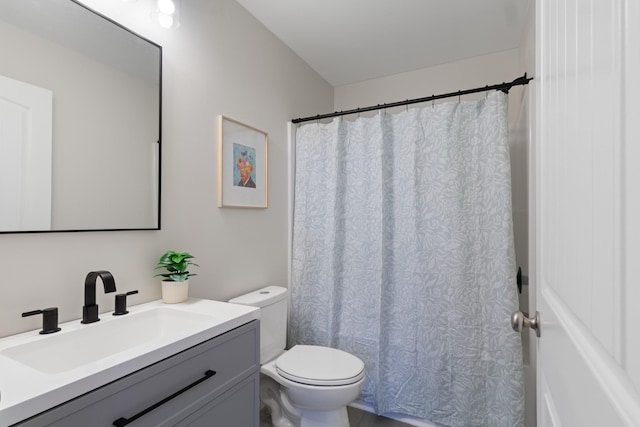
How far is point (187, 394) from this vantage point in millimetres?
972

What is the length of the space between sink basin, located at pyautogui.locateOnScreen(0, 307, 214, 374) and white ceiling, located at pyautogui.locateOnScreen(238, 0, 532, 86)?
181cm

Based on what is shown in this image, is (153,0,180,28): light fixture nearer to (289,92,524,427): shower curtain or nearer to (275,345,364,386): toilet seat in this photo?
(289,92,524,427): shower curtain

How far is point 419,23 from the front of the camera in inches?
81.9

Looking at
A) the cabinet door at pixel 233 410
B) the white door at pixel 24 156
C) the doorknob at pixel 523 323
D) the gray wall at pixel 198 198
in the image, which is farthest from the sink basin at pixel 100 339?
the doorknob at pixel 523 323

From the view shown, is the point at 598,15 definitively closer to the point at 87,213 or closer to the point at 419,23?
the point at 87,213

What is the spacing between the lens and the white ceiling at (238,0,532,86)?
1.91 meters

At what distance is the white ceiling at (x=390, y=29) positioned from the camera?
1.91 metres

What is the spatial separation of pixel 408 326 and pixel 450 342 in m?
0.24

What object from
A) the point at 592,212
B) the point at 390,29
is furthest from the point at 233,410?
the point at 390,29

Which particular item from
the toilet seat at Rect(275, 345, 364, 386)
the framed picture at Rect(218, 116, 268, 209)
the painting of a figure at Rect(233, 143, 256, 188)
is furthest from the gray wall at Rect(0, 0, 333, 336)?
the toilet seat at Rect(275, 345, 364, 386)

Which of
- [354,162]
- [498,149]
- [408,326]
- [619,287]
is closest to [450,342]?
[408,326]

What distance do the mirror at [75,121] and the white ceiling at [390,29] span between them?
994 mm

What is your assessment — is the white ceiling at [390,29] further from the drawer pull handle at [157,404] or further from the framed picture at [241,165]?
the drawer pull handle at [157,404]

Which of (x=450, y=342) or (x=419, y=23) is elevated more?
(x=419, y=23)
